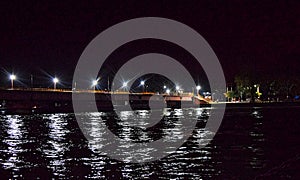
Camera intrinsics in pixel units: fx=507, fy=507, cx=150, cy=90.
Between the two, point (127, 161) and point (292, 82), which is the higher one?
point (292, 82)

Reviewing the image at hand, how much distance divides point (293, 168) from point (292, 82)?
352 feet

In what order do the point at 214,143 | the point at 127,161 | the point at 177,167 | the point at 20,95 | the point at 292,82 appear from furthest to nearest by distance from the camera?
the point at 292,82 < the point at 20,95 < the point at 214,143 < the point at 127,161 < the point at 177,167

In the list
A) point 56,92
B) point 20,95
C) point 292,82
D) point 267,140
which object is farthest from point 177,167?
point 292,82

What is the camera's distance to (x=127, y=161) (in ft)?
83.0

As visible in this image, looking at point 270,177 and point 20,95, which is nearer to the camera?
point 270,177

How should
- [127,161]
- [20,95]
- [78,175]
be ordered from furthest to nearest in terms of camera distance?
[20,95] → [127,161] → [78,175]

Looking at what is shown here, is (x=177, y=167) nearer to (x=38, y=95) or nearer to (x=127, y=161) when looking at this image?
(x=127, y=161)

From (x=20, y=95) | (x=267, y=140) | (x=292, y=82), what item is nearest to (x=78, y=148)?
(x=267, y=140)

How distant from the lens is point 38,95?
314 ft

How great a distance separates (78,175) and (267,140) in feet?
59.1

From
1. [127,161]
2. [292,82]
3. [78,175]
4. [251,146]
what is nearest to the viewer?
[78,175]

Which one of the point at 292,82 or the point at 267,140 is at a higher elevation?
the point at 292,82

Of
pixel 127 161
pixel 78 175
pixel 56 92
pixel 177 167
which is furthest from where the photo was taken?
pixel 56 92

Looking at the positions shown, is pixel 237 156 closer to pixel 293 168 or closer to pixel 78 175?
pixel 293 168
